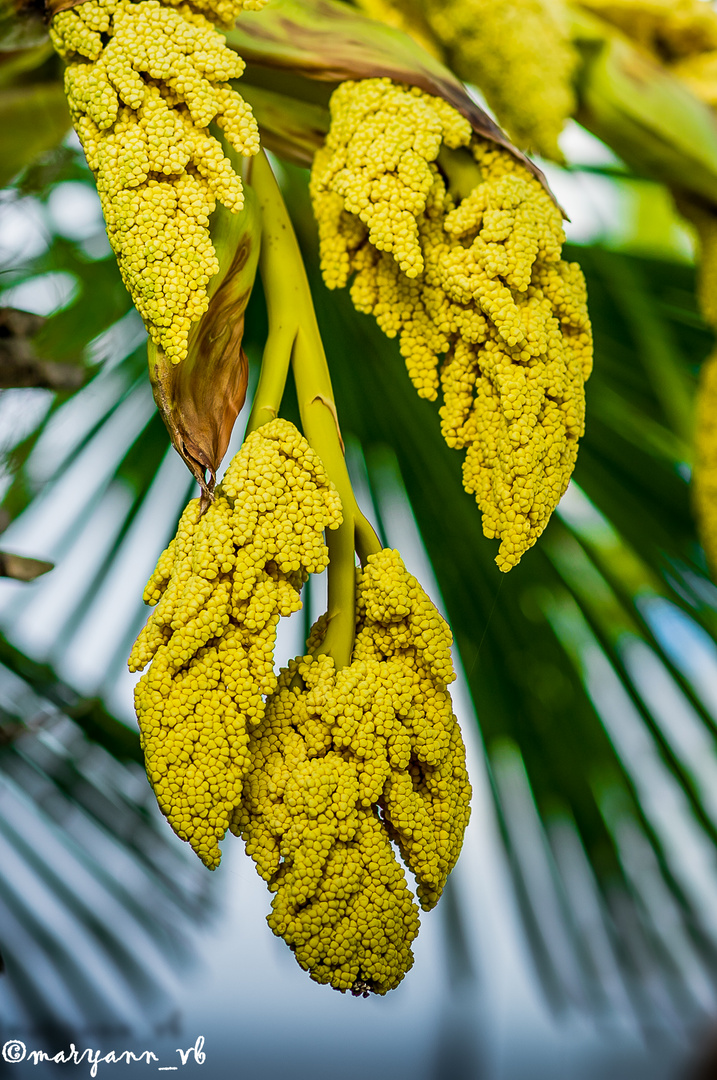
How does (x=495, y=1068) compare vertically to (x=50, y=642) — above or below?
below

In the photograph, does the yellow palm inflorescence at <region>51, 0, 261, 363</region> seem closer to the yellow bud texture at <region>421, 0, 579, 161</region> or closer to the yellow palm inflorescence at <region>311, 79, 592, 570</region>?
the yellow palm inflorescence at <region>311, 79, 592, 570</region>

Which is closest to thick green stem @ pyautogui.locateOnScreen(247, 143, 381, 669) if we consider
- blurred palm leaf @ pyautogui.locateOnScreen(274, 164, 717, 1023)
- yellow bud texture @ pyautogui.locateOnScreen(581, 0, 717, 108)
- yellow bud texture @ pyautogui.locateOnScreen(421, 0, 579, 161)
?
blurred palm leaf @ pyautogui.locateOnScreen(274, 164, 717, 1023)

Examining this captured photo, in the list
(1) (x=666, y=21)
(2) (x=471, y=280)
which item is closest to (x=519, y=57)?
(1) (x=666, y=21)

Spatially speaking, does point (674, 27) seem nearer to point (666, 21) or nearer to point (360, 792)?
point (666, 21)

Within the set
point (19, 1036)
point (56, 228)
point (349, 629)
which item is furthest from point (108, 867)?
point (56, 228)


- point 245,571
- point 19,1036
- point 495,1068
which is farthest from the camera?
point 495,1068

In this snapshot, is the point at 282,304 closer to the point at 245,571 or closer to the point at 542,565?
the point at 245,571
